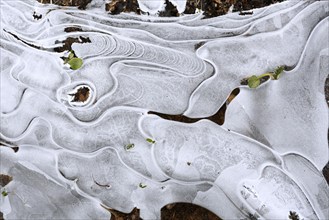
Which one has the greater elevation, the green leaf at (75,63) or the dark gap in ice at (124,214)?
the green leaf at (75,63)

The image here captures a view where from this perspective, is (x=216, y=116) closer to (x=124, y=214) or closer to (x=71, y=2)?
(x=124, y=214)

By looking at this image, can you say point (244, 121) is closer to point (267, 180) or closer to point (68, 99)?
point (267, 180)

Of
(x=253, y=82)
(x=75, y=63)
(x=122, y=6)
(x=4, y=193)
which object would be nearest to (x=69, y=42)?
(x=75, y=63)

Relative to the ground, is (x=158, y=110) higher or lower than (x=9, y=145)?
higher

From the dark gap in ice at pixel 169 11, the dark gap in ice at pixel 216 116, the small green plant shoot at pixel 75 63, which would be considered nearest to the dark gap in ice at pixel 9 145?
the small green plant shoot at pixel 75 63

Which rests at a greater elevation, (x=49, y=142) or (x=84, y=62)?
(x=84, y=62)

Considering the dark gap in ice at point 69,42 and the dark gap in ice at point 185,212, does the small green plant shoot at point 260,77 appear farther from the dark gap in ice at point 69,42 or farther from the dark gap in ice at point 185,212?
the dark gap in ice at point 69,42

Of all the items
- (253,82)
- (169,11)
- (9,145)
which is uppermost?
(169,11)

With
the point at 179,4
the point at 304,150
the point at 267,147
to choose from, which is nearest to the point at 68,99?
the point at 179,4
